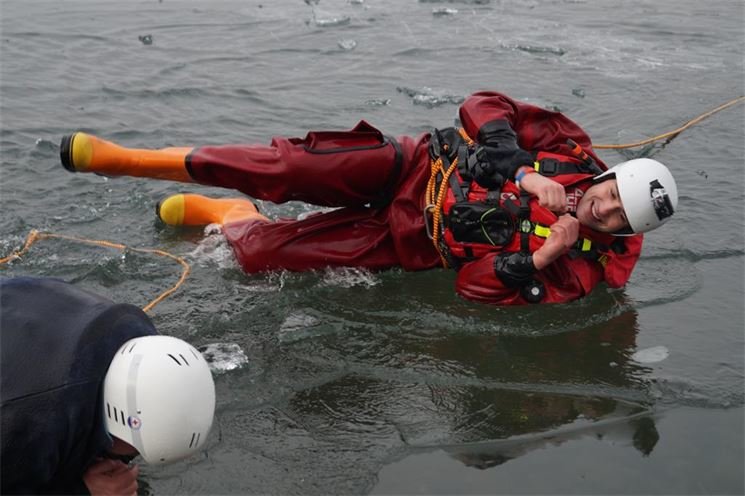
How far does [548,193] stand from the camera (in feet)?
14.5

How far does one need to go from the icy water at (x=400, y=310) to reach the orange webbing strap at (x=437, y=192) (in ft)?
1.52

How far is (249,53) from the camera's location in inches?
420

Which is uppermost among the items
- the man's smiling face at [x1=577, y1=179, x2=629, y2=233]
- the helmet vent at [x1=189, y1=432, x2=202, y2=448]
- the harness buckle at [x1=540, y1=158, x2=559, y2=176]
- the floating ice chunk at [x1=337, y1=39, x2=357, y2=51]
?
the harness buckle at [x1=540, y1=158, x2=559, y2=176]

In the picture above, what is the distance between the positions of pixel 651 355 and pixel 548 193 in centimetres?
104

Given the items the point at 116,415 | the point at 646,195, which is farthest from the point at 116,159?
the point at 646,195

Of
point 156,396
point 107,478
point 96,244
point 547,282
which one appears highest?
point 156,396

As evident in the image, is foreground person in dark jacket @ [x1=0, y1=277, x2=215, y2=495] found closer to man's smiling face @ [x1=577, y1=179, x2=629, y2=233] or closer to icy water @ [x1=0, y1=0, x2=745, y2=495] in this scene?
icy water @ [x1=0, y1=0, x2=745, y2=495]

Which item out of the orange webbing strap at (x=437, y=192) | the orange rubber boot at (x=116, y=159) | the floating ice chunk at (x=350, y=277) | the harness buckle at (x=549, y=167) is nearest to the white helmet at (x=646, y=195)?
the harness buckle at (x=549, y=167)

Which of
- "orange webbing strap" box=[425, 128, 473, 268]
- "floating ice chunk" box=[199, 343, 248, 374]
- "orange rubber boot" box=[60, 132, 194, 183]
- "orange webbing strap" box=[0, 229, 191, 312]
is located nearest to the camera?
"floating ice chunk" box=[199, 343, 248, 374]

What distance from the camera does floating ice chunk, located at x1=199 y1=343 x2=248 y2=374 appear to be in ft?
14.2

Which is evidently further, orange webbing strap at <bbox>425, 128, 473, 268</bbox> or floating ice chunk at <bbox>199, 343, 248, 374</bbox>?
orange webbing strap at <bbox>425, 128, 473, 268</bbox>

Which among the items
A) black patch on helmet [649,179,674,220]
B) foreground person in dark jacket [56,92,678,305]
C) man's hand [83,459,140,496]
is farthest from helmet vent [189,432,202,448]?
black patch on helmet [649,179,674,220]

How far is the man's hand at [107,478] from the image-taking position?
2.84 meters

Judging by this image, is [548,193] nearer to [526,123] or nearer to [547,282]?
[547,282]
